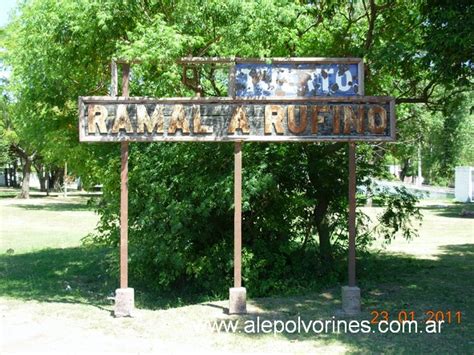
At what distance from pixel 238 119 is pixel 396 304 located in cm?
381

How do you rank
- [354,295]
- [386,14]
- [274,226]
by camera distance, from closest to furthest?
[354,295], [274,226], [386,14]

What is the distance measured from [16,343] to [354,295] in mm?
4773

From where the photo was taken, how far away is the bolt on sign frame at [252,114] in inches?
331

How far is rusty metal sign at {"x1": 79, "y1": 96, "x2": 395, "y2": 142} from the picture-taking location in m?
8.41

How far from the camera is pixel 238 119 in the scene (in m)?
8.48

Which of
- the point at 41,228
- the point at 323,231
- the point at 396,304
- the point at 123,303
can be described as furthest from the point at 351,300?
the point at 41,228

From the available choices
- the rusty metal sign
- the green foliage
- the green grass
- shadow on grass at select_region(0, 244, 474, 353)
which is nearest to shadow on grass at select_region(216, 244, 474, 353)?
shadow on grass at select_region(0, 244, 474, 353)

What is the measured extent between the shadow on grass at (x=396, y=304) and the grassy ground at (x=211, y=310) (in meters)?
0.01

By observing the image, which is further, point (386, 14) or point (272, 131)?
point (386, 14)

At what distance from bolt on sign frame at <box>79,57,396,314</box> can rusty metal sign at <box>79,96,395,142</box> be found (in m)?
0.02

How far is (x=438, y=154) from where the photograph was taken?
43.3 meters

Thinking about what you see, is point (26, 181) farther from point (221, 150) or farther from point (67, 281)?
point (221, 150)

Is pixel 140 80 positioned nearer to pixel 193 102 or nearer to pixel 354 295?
pixel 193 102

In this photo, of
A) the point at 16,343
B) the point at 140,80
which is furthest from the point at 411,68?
the point at 16,343
